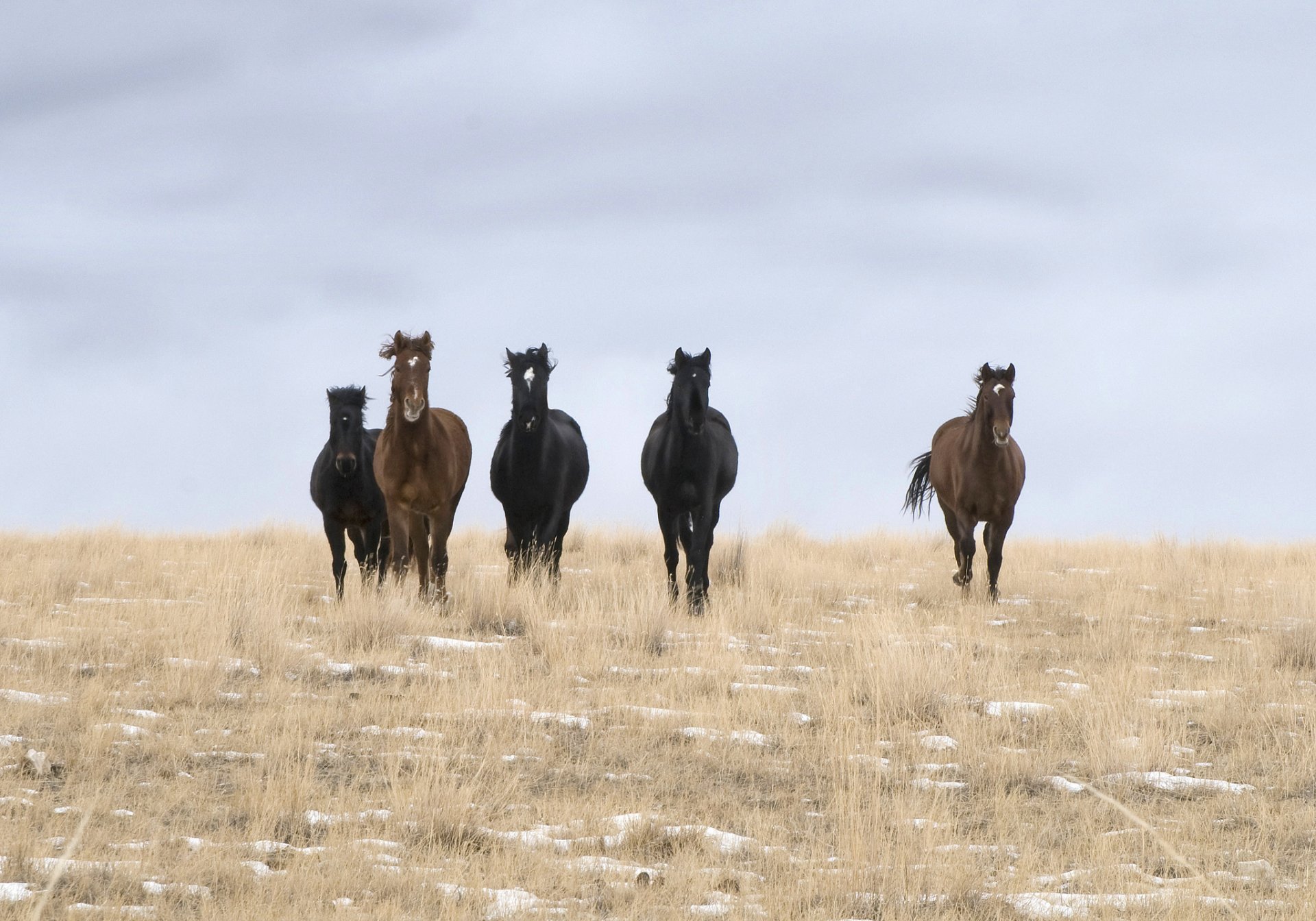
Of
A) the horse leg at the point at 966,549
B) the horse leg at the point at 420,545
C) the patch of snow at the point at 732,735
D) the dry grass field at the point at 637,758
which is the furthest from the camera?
the horse leg at the point at 966,549

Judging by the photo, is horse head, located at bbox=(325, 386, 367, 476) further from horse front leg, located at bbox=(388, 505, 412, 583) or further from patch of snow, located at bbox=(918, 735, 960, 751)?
patch of snow, located at bbox=(918, 735, 960, 751)

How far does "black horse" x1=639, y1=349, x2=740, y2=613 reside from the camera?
480 inches

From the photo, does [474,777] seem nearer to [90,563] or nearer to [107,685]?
[107,685]

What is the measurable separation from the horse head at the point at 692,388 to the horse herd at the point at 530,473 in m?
0.01

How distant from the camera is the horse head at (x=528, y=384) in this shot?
12.6 m

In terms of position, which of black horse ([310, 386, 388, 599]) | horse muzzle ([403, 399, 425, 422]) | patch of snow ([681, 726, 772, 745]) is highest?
horse muzzle ([403, 399, 425, 422])

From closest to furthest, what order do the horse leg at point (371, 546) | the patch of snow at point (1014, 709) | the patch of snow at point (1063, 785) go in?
the patch of snow at point (1063, 785), the patch of snow at point (1014, 709), the horse leg at point (371, 546)

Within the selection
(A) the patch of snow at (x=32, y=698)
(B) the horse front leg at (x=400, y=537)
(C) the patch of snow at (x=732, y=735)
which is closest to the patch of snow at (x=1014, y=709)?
(C) the patch of snow at (x=732, y=735)

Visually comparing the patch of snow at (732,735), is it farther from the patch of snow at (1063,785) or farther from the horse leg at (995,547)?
the horse leg at (995,547)

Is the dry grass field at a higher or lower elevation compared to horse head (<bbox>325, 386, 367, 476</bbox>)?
lower

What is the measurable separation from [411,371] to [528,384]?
1.25 metres

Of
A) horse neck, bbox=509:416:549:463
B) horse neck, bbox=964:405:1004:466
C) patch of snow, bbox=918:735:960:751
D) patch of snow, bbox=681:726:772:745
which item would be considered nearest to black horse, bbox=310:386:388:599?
horse neck, bbox=509:416:549:463

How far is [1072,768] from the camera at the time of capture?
728cm

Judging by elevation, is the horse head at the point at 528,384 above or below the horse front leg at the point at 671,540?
above
